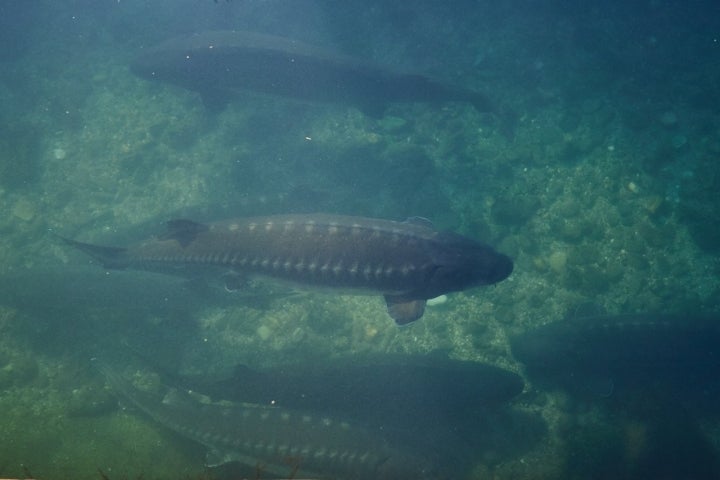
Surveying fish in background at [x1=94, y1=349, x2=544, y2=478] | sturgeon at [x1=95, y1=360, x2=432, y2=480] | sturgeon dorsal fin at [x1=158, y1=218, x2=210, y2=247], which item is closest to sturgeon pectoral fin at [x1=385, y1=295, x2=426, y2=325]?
fish in background at [x1=94, y1=349, x2=544, y2=478]

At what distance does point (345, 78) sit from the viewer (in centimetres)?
942

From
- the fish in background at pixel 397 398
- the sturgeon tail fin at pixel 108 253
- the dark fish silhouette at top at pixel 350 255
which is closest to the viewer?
the dark fish silhouette at top at pixel 350 255

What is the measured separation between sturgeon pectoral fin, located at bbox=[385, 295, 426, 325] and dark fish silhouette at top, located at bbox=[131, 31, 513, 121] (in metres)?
5.29

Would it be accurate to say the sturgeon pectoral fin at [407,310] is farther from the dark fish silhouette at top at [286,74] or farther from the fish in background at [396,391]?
the dark fish silhouette at top at [286,74]

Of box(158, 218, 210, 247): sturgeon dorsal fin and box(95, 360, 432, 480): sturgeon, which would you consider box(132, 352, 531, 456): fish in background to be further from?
box(158, 218, 210, 247): sturgeon dorsal fin

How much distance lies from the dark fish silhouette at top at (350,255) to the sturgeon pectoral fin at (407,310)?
1cm

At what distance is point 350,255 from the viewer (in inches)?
221

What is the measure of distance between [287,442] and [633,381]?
5431mm

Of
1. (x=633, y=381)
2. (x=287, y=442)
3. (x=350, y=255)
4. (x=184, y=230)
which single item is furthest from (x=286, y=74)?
(x=633, y=381)

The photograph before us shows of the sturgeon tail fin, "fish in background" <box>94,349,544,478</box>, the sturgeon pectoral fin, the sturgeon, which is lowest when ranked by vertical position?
the sturgeon

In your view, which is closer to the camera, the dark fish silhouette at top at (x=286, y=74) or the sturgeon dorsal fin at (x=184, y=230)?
the sturgeon dorsal fin at (x=184, y=230)

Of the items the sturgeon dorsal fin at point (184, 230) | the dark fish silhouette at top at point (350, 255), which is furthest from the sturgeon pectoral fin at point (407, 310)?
the sturgeon dorsal fin at point (184, 230)

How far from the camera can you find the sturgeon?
5.61 meters

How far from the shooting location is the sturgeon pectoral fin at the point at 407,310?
564 cm
